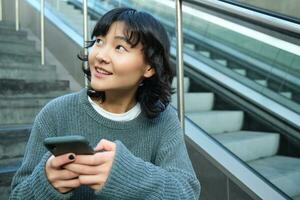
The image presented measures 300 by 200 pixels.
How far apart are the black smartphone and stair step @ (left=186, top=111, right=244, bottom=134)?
1443 millimetres

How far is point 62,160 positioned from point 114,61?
0.29 m

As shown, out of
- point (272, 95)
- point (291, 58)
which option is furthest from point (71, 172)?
point (272, 95)

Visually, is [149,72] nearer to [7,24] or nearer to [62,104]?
[62,104]

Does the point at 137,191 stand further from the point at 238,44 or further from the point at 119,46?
the point at 238,44

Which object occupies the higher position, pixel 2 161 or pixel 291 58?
pixel 291 58

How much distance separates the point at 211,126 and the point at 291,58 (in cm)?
59

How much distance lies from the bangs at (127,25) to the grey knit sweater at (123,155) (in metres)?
0.17

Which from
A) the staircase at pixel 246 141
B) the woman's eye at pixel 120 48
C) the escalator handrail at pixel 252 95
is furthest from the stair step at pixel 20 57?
the woman's eye at pixel 120 48

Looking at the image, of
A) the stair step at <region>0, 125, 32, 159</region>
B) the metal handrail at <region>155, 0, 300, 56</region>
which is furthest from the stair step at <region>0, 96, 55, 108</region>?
the metal handrail at <region>155, 0, 300, 56</region>

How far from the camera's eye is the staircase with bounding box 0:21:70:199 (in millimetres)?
1800

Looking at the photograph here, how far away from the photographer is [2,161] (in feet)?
5.85

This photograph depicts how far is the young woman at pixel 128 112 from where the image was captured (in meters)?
0.86

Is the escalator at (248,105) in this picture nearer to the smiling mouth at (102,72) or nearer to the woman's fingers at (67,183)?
the smiling mouth at (102,72)

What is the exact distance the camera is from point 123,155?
2.42 feet
